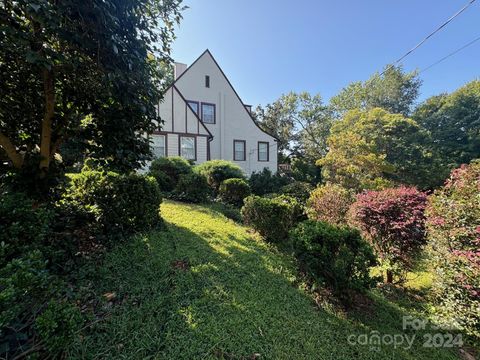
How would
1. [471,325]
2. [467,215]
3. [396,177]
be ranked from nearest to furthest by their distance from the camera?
[471,325], [467,215], [396,177]

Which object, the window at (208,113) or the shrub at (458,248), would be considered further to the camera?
the window at (208,113)

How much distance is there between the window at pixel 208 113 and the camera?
15.4 metres

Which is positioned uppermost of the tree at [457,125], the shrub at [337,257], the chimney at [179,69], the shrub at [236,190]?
the chimney at [179,69]

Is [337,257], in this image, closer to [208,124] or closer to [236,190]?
[236,190]

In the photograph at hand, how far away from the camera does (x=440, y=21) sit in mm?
6375

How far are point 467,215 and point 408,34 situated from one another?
320 inches

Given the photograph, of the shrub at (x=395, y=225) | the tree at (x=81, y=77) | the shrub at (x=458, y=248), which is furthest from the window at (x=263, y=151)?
Result: the shrub at (x=458, y=248)

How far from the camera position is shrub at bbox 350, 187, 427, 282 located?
13.0 feet

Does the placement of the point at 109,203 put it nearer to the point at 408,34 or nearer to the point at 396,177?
the point at 408,34

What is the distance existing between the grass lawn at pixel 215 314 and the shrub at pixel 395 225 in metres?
0.87

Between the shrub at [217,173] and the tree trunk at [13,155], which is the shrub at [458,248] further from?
the shrub at [217,173]

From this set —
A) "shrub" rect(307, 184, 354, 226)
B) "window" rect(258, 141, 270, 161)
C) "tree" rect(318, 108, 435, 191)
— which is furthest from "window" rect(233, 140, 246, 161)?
"shrub" rect(307, 184, 354, 226)

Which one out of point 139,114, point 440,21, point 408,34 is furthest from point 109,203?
point 408,34

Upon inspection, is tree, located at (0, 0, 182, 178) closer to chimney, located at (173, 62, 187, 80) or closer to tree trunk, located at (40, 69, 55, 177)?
tree trunk, located at (40, 69, 55, 177)
